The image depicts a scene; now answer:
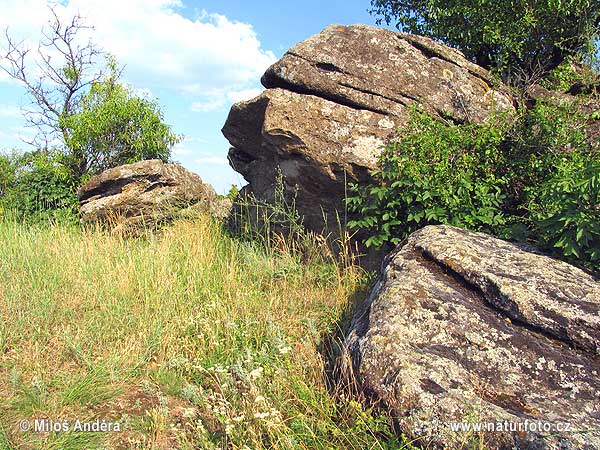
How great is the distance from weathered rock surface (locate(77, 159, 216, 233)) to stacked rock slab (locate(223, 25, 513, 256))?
2.49 meters

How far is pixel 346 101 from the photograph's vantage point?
6.11 m

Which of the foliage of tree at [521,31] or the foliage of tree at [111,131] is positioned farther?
the foliage of tree at [111,131]

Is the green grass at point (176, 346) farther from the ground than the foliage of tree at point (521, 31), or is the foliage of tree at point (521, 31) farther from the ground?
the foliage of tree at point (521, 31)

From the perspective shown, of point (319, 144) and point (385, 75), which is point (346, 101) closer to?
point (385, 75)

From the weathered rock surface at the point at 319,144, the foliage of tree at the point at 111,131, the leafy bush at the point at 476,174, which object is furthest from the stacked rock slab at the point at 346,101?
the foliage of tree at the point at 111,131

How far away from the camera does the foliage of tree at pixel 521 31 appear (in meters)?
7.45

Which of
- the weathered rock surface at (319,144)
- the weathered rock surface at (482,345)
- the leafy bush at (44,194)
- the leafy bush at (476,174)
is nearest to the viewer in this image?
the weathered rock surface at (482,345)

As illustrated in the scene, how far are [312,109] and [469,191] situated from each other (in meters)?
2.14

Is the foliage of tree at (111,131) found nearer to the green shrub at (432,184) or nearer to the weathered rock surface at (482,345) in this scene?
the green shrub at (432,184)

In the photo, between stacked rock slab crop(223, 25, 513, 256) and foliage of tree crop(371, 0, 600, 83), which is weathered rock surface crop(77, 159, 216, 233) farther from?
foliage of tree crop(371, 0, 600, 83)

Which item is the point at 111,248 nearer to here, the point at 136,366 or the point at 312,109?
the point at 136,366

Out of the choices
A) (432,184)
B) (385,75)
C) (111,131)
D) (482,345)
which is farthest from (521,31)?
(111,131)

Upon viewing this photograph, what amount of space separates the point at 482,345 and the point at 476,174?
9.60 feet

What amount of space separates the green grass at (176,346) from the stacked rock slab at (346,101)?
1047mm
